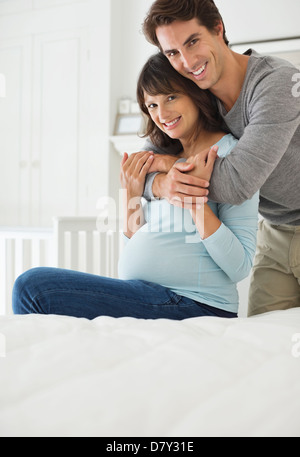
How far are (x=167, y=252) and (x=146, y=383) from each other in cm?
62

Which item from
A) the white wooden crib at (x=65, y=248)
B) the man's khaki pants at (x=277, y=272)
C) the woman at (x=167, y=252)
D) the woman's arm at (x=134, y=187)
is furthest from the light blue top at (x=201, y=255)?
the white wooden crib at (x=65, y=248)

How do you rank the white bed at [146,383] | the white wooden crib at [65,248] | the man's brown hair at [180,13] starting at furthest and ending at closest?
the white wooden crib at [65,248] < the man's brown hair at [180,13] < the white bed at [146,383]

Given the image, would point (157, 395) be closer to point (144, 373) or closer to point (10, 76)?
point (144, 373)

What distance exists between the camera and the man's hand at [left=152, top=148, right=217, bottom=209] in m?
1.02

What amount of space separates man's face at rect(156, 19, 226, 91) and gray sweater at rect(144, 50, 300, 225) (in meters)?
0.09

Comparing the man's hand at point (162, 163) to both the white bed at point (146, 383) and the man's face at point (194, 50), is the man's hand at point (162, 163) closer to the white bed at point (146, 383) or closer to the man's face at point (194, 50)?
the man's face at point (194, 50)

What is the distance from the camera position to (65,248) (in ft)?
6.82

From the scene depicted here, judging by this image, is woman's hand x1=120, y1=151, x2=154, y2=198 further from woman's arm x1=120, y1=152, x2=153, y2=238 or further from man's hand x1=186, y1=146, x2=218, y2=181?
man's hand x1=186, y1=146, x2=218, y2=181

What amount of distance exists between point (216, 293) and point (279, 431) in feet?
2.14

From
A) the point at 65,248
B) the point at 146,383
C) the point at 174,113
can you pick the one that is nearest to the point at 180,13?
the point at 174,113

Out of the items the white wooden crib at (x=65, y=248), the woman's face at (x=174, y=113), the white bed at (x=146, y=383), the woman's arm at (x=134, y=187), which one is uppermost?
the woman's face at (x=174, y=113)

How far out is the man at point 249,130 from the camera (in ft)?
3.25

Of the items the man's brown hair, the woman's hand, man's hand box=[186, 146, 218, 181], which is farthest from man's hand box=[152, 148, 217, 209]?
the man's brown hair

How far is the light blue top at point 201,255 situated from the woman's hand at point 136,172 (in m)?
0.11
